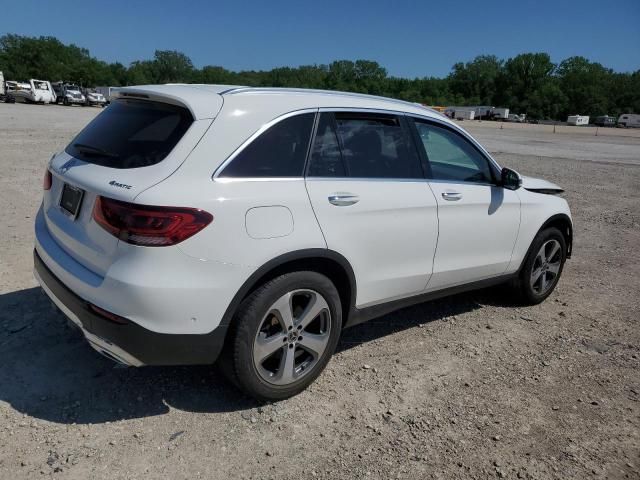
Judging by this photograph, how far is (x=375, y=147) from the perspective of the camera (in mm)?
3502

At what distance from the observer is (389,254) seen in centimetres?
344

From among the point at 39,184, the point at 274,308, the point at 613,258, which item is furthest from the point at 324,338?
the point at 39,184

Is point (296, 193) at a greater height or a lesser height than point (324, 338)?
greater

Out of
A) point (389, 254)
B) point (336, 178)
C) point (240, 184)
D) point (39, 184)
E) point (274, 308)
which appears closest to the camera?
point (240, 184)

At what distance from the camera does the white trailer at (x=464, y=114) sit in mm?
94812

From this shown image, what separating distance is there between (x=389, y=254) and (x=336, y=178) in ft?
2.09

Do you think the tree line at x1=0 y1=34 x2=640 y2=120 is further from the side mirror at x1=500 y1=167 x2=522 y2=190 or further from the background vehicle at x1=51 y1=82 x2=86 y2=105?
the side mirror at x1=500 y1=167 x2=522 y2=190

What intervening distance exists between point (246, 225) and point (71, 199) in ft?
3.46

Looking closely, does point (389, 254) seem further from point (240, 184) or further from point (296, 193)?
point (240, 184)

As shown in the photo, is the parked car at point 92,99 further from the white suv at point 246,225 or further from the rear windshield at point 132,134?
the white suv at point 246,225

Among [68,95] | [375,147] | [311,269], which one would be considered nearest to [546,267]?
[375,147]

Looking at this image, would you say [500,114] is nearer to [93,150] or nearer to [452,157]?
[452,157]

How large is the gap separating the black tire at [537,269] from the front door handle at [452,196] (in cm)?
125

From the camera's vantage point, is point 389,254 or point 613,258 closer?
point 389,254
